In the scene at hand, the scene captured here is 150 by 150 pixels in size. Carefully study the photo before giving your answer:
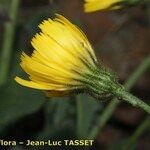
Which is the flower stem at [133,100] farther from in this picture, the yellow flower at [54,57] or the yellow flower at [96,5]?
the yellow flower at [96,5]

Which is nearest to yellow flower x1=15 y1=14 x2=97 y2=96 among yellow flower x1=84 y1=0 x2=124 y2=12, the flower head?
the flower head

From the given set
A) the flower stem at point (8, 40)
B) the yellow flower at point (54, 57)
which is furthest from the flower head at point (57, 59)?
the flower stem at point (8, 40)

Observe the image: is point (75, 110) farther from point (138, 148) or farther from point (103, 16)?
point (103, 16)

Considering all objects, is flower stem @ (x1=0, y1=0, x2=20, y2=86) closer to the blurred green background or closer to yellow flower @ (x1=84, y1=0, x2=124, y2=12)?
the blurred green background

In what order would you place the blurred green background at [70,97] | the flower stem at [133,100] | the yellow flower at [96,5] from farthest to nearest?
the blurred green background at [70,97] < the yellow flower at [96,5] < the flower stem at [133,100]

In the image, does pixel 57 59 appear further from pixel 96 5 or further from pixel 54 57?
pixel 96 5

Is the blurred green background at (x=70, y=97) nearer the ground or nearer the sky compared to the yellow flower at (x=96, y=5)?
nearer the ground

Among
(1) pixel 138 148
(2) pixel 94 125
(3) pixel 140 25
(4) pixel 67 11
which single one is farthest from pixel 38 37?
(3) pixel 140 25
